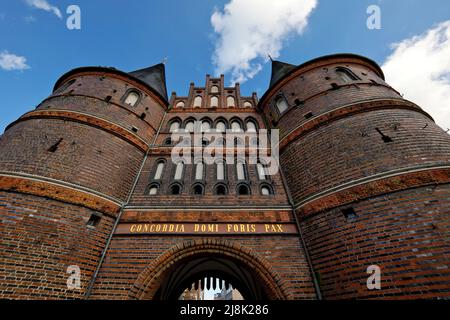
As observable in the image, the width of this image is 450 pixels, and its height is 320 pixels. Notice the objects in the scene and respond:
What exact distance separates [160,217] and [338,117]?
681 centimetres

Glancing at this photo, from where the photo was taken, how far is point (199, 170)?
8.05 meters

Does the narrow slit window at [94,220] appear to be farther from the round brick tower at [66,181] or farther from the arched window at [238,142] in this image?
the arched window at [238,142]

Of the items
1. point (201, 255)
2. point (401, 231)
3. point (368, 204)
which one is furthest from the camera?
point (201, 255)

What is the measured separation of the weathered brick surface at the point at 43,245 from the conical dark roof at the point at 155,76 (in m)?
7.52

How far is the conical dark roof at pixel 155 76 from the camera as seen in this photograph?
38.0 ft

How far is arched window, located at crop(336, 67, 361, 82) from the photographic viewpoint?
895 cm

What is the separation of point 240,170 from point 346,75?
656 cm

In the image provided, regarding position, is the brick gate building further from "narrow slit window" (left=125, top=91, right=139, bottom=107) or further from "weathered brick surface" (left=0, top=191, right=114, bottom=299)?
"narrow slit window" (left=125, top=91, right=139, bottom=107)

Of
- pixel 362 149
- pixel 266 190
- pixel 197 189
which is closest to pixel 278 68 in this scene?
pixel 362 149

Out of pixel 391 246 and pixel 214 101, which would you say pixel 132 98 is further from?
pixel 391 246

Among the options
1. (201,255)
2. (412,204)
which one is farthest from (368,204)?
(201,255)

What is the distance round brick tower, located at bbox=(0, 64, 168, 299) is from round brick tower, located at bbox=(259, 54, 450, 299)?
5852 mm
